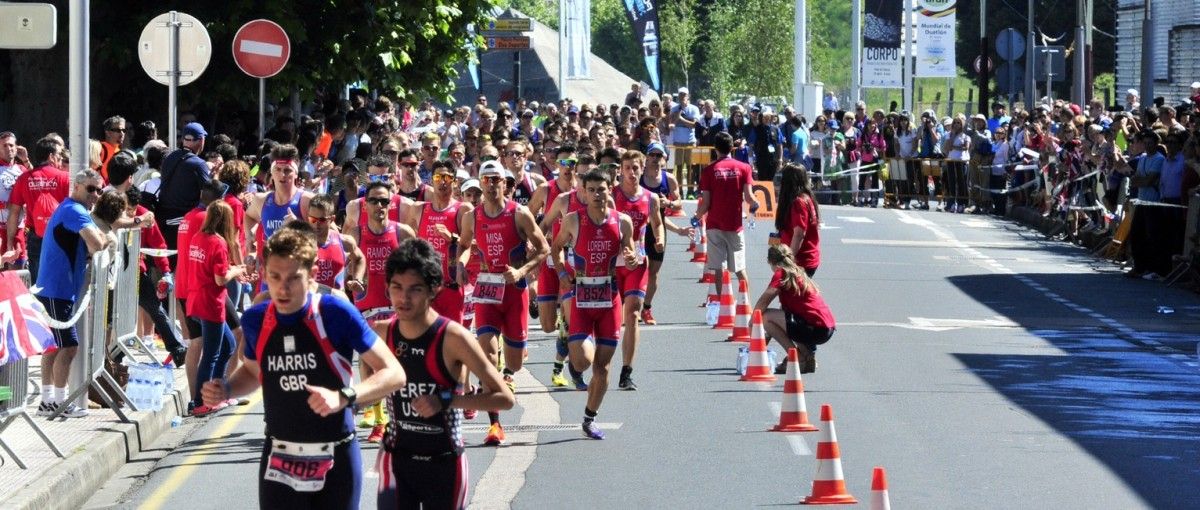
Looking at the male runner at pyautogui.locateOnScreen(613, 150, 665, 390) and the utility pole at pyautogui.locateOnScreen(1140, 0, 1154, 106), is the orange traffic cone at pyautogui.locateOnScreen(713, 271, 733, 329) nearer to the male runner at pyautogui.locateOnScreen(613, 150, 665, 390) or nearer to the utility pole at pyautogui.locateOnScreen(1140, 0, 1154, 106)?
the male runner at pyautogui.locateOnScreen(613, 150, 665, 390)

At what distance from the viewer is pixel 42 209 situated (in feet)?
50.9

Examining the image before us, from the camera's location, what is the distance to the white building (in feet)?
135

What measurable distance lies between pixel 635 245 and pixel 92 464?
5.54m

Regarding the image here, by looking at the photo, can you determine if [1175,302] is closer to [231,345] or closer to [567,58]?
[231,345]

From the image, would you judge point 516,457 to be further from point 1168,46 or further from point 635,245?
point 1168,46

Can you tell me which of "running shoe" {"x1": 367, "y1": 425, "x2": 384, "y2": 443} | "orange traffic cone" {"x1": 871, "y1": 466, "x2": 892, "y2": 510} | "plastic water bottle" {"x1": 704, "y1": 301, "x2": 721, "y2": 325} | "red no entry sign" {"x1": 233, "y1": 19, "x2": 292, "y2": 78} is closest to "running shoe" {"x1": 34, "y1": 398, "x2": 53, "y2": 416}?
"running shoe" {"x1": 367, "y1": 425, "x2": 384, "y2": 443}

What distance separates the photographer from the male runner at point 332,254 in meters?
12.1

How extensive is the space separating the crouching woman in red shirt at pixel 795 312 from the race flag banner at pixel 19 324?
5.92 metres

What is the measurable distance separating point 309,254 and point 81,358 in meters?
6.19

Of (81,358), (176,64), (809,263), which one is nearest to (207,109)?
(176,64)

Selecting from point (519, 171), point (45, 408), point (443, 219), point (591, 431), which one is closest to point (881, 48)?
point (519, 171)

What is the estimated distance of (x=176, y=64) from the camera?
1644 cm

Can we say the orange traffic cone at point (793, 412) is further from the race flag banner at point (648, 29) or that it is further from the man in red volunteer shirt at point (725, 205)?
the race flag banner at point (648, 29)

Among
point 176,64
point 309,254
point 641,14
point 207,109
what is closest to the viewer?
point 309,254
